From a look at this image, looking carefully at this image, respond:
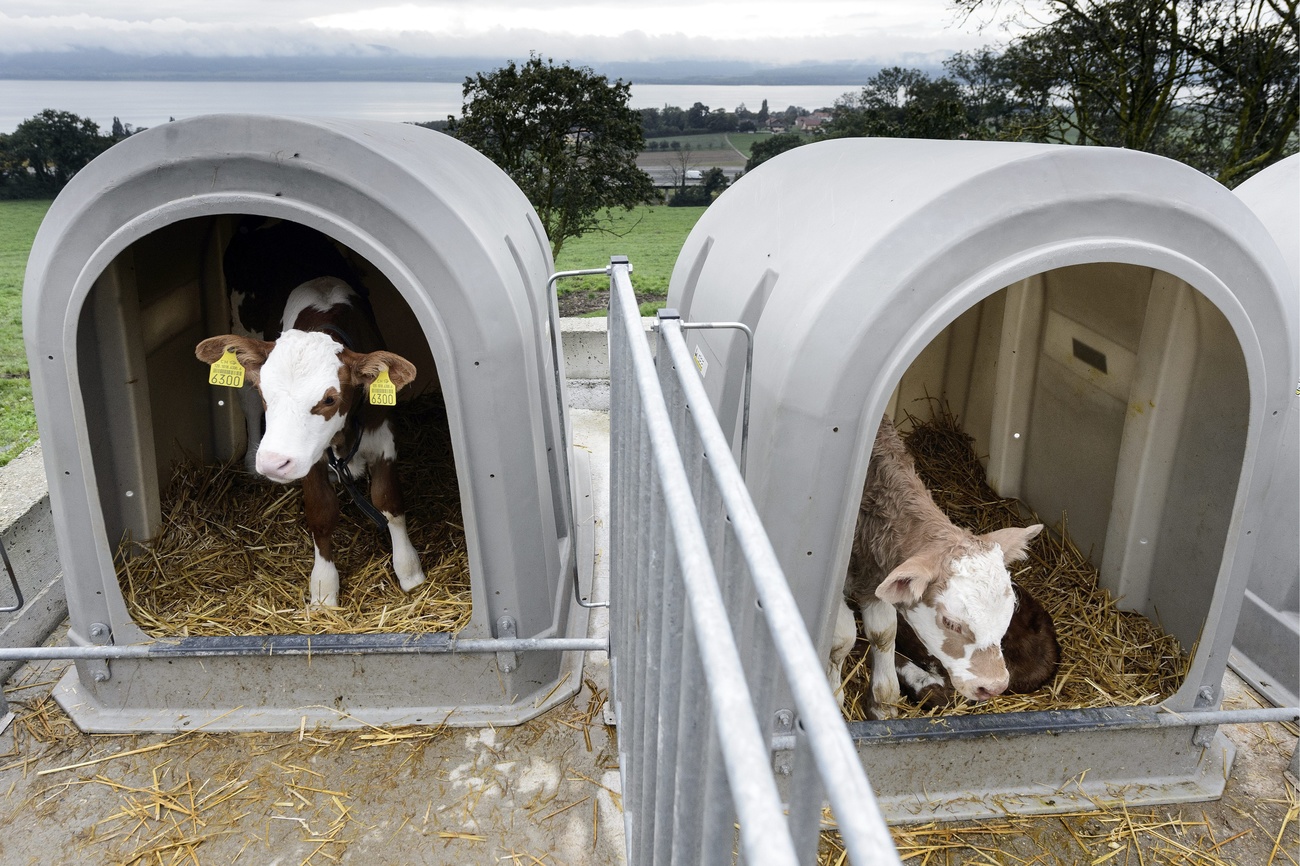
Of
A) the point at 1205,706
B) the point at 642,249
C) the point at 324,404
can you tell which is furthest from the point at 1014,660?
the point at 642,249

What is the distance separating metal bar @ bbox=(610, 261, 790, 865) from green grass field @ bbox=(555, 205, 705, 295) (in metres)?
13.0

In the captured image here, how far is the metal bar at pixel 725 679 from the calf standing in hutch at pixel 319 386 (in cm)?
192

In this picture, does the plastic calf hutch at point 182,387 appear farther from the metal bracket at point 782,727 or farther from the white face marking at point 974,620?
the white face marking at point 974,620

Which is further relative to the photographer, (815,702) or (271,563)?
(271,563)

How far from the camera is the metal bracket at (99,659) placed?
10.6 ft

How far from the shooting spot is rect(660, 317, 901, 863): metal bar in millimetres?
697

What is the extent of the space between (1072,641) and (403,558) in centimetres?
268

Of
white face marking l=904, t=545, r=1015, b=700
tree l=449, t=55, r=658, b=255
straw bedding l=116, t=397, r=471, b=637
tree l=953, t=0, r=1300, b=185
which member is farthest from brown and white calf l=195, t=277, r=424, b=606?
tree l=953, t=0, r=1300, b=185

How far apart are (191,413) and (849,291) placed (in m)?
3.47

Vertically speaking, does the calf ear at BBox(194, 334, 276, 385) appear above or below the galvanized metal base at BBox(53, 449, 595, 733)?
above

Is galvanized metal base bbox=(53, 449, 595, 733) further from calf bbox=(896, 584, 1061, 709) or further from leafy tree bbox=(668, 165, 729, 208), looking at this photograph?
leafy tree bbox=(668, 165, 729, 208)

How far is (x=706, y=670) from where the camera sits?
981 millimetres

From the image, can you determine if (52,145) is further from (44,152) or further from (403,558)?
(403,558)

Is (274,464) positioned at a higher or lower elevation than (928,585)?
higher
